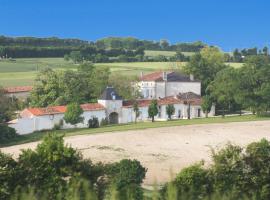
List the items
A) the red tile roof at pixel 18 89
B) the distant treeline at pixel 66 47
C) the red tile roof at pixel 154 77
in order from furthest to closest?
the distant treeline at pixel 66 47 → the red tile roof at pixel 18 89 → the red tile roof at pixel 154 77

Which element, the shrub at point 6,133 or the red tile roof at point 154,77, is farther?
the red tile roof at point 154,77

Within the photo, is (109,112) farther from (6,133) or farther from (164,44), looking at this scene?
(164,44)

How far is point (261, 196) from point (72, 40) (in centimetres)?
15813

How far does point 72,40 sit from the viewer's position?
180500mm

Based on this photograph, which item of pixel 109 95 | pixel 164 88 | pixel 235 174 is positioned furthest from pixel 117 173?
pixel 164 88

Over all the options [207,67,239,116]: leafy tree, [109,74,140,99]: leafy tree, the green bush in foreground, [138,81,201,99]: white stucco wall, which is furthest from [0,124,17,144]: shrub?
[138,81,201,99]: white stucco wall

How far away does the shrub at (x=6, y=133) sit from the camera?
51656 mm

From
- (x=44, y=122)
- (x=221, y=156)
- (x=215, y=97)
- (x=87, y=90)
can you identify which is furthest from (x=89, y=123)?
(x=221, y=156)

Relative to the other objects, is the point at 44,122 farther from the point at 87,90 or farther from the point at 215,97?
the point at 215,97

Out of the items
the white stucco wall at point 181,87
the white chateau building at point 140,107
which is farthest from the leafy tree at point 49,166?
the white stucco wall at point 181,87

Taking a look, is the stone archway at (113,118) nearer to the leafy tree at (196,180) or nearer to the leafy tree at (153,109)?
the leafy tree at (153,109)

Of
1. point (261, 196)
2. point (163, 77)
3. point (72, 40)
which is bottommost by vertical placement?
point (261, 196)

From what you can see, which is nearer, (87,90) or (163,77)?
(87,90)

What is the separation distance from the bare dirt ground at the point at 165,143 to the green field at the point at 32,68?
41.3 metres
